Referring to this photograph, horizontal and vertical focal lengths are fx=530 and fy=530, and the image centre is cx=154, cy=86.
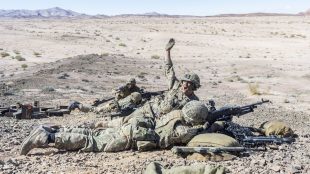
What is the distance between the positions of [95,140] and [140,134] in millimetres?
750

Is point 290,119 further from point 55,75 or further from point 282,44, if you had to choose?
point 282,44

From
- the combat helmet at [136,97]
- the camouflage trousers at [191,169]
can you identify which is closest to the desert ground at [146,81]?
the camouflage trousers at [191,169]

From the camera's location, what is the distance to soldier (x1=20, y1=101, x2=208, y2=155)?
27.3 ft

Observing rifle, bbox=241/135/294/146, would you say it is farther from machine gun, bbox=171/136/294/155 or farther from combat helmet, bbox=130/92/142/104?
combat helmet, bbox=130/92/142/104

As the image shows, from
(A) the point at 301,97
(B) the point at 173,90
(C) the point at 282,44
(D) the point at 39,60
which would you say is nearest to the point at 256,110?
(A) the point at 301,97

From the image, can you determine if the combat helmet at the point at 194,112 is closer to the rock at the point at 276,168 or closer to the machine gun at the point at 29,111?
the rock at the point at 276,168

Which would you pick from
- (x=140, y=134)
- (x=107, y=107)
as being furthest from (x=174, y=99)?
(x=107, y=107)

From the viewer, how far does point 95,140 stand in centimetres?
851

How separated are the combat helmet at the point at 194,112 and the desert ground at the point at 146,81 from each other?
0.64 m

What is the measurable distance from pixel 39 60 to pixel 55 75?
462 inches

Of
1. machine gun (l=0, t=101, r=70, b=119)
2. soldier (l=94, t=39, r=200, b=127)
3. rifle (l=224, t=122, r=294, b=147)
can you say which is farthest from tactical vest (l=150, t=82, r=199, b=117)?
machine gun (l=0, t=101, r=70, b=119)

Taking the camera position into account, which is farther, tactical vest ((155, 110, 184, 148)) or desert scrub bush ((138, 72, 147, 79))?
desert scrub bush ((138, 72, 147, 79))

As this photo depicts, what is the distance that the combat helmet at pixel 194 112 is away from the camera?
828 cm

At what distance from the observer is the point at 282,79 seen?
23.7 metres
